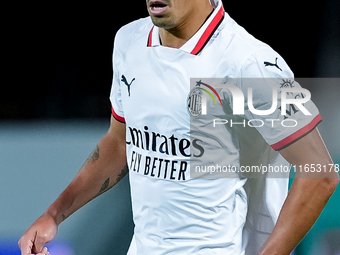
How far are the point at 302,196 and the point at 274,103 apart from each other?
0.19m

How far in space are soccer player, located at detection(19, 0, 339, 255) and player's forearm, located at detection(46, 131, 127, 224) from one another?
0.25ft

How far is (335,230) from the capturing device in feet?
4.56

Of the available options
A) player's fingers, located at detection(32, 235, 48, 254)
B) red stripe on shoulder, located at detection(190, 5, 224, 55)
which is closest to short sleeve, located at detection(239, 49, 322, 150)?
red stripe on shoulder, located at detection(190, 5, 224, 55)

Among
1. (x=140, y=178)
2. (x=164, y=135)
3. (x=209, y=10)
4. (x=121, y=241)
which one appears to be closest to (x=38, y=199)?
(x=121, y=241)

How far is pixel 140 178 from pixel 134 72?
0.24 metres

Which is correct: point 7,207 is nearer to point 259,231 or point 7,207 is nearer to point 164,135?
point 164,135

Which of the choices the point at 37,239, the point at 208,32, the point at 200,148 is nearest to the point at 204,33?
the point at 208,32

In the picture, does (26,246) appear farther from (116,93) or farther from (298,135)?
(298,135)

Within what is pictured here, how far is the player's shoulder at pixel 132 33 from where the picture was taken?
1202 millimetres

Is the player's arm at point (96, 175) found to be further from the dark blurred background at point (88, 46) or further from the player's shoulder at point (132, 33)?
the dark blurred background at point (88, 46)

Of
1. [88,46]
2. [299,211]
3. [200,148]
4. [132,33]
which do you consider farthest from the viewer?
[88,46]

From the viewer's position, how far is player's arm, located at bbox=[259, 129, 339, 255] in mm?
936

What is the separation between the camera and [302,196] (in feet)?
3.10

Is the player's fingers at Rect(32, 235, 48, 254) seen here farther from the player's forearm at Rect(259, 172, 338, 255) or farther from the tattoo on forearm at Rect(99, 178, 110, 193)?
the player's forearm at Rect(259, 172, 338, 255)
